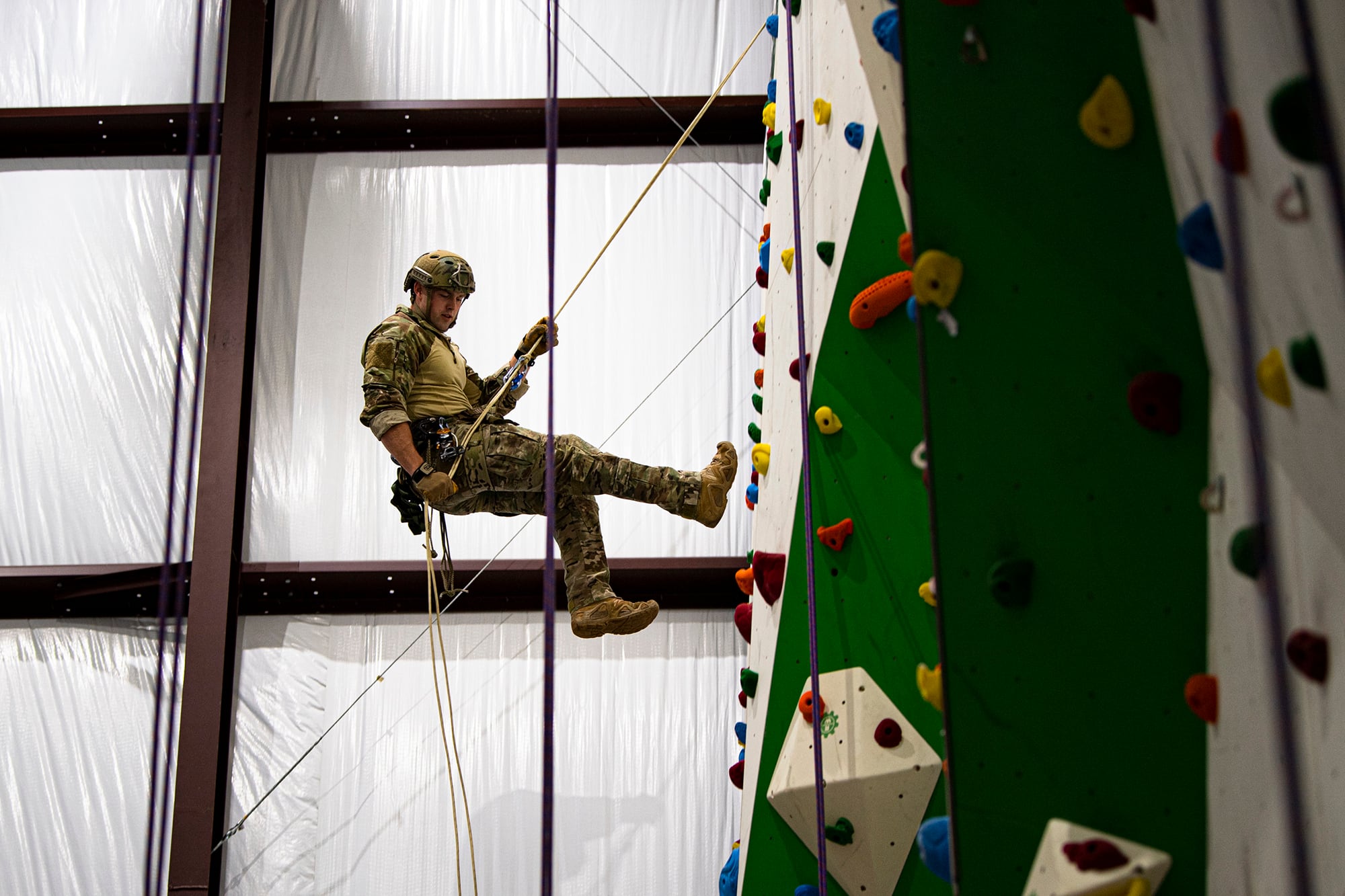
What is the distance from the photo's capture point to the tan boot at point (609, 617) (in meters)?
3.40

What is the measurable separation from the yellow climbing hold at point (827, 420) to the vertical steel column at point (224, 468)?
314 cm

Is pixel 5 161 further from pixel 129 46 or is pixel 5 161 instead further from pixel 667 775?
pixel 667 775

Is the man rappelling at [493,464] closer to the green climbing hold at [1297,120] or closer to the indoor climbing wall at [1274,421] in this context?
the indoor climbing wall at [1274,421]

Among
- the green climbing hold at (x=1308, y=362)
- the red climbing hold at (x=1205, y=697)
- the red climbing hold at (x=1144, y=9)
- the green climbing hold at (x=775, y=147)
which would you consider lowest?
the red climbing hold at (x=1205, y=697)

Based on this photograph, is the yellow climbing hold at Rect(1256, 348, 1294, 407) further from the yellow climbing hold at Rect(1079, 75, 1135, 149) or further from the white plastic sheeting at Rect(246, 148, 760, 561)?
the white plastic sheeting at Rect(246, 148, 760, 561)

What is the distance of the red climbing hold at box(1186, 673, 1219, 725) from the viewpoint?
1598 mm

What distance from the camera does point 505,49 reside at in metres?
5.69

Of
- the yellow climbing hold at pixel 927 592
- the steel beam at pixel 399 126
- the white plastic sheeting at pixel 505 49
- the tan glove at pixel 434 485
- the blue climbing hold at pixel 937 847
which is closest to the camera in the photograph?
the blue climbing hold at pixel 937 847

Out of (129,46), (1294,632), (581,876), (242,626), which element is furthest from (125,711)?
(1294,632)

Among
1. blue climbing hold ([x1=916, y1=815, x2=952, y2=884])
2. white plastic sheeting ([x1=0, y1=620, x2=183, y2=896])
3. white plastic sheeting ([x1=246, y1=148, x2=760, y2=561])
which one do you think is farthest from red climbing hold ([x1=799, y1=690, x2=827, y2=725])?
white plastic sheeting ([x1=0, y1=620, x2=183, y2=896])

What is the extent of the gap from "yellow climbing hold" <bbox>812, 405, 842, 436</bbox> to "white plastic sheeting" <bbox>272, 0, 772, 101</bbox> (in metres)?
3.23

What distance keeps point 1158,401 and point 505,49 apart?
467 cm

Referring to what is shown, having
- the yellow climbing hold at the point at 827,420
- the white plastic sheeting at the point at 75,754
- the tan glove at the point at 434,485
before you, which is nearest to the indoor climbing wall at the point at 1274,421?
the yellow climbing hold at the point at 827,420

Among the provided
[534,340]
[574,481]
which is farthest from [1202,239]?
[534,340]
